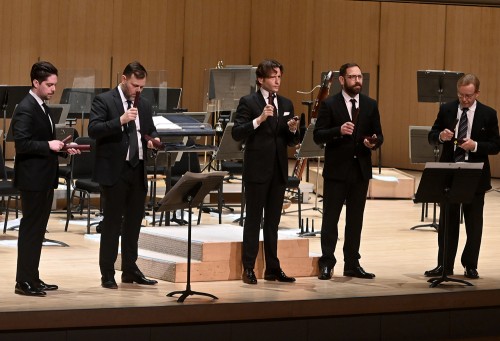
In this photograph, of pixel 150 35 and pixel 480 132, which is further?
pixel 150 35

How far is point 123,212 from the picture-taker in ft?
22.0

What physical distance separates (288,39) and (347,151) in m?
8.68

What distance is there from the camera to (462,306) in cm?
691

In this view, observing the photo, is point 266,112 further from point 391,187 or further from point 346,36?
point 346,36

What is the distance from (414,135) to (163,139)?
2.59 m

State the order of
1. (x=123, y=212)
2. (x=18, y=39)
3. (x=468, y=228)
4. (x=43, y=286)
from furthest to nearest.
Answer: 1. (x=18, y=39)
2. (x=468, y=228)
3. (x=123, y=212)
4. (x=43, y=286)

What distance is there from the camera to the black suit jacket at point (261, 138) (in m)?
6.84

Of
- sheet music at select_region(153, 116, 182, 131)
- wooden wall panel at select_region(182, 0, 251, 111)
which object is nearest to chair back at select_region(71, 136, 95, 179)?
sheet music at select_region(153, 116, 182, 131)

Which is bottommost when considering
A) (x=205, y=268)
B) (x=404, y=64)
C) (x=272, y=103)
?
(x=205, y=268)

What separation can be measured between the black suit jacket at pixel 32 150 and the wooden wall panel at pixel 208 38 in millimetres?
8993

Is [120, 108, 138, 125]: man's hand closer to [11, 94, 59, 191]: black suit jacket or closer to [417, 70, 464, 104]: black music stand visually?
[11, 94, 59, 191]: black suit jacket

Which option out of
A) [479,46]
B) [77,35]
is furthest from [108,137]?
[479,46]

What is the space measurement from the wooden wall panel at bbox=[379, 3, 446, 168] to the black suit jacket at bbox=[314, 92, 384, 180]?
761 cm

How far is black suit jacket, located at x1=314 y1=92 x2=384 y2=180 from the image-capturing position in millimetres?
7031
